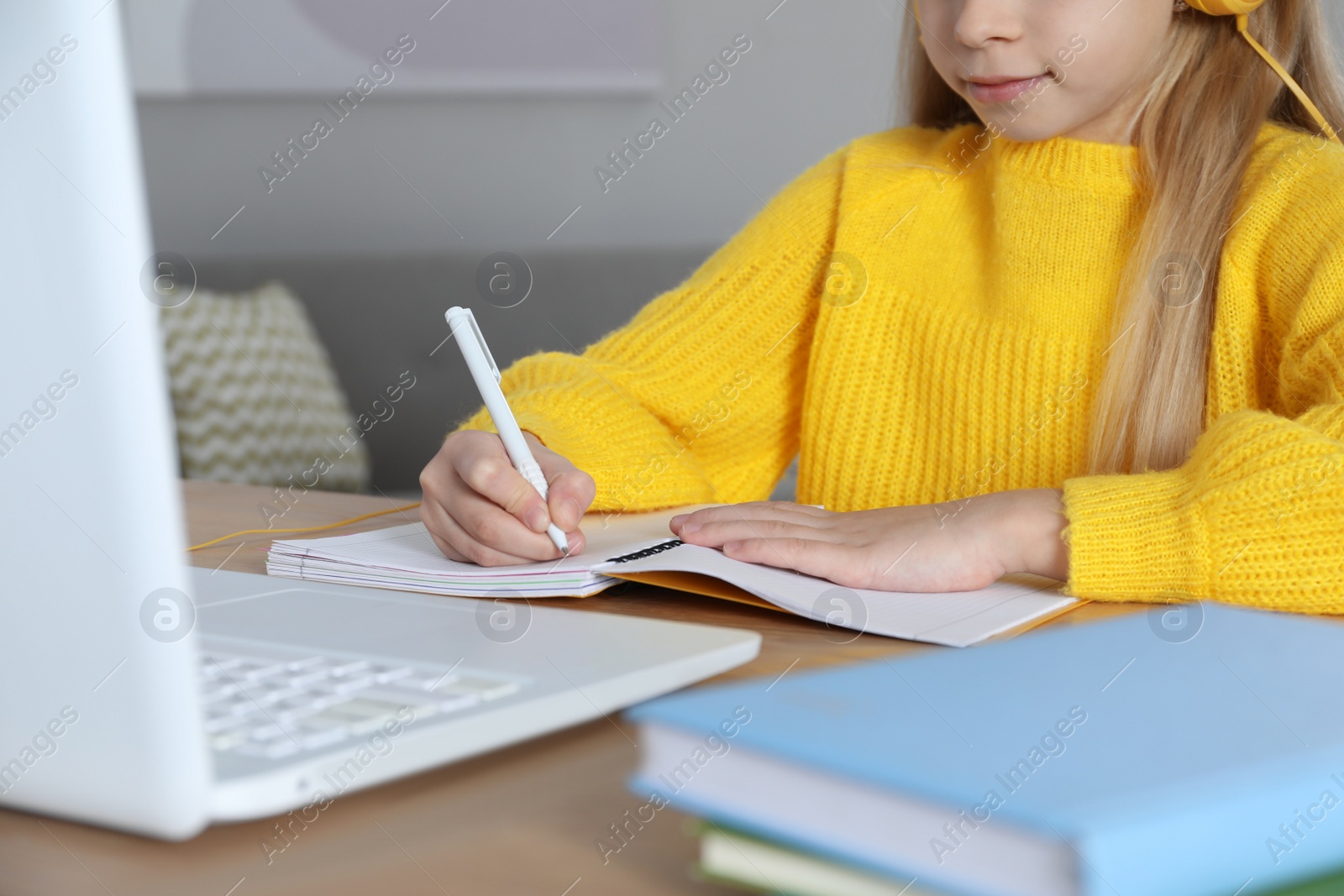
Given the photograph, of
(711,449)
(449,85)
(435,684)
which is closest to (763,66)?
(449,85)

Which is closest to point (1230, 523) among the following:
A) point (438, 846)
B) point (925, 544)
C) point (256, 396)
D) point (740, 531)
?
point (925, 544)

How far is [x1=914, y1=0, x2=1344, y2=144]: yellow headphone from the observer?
0.96 meters

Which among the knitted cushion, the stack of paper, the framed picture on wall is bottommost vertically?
the knitted cushion

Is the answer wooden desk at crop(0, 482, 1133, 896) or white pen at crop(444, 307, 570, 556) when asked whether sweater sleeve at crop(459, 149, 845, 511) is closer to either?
white pen at crop(444, 307, 570, 556)

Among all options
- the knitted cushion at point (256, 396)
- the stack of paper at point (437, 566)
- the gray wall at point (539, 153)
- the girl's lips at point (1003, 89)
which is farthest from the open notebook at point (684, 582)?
the gray wall at point (539, 153)

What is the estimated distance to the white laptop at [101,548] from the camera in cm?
31

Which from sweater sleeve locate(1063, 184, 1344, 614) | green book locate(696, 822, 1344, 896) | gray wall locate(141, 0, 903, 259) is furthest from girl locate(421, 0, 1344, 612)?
gray wall locate(141, 0, 903, 259)

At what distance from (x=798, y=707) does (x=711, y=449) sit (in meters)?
0.90

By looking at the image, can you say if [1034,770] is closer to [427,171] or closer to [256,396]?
[256,396]

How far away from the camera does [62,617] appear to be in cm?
35

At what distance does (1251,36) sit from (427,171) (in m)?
2.10

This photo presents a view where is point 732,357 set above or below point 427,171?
below

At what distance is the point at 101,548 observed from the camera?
13.0 inches

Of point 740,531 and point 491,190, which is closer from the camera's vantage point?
point 740,531
